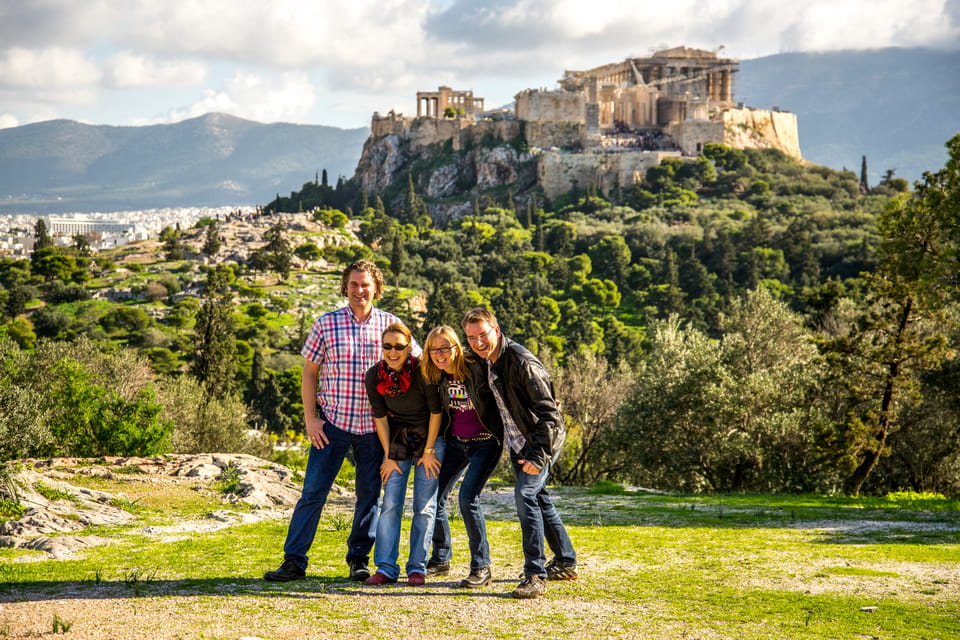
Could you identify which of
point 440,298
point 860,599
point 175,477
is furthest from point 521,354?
point 440,298

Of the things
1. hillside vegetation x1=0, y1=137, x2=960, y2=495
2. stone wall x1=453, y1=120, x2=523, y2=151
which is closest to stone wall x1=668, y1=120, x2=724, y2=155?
hillside vegetation x1=0, y1=137, x2=960, y2=495

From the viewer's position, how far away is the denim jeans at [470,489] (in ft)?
24.8

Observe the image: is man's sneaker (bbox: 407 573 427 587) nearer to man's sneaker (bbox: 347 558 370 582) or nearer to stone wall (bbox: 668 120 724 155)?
man's sneaker (bbox: 347 558 370 582)

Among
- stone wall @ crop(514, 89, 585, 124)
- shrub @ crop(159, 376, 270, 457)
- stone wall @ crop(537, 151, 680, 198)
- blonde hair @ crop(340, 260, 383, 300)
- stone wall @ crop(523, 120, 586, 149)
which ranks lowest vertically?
shrub @ crop(159, 376, 270, 457)

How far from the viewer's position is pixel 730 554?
919 centimetres

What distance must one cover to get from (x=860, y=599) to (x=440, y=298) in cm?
5789

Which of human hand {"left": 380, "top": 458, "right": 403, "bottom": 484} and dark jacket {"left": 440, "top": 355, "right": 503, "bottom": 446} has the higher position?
dark jacket {"left": 440, "top": 355, "right": 503, "bottom": 446}

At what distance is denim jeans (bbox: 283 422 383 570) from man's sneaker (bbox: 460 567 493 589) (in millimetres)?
909

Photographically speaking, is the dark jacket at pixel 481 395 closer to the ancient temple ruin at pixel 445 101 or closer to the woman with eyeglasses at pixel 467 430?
the woman with eyeglasses at pixel 467 430

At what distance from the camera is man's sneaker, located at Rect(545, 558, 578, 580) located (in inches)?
303

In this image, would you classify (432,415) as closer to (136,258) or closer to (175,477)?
(175,477)

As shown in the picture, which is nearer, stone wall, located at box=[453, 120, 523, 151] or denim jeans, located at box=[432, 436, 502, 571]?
denim jeans, located at box=[432, 436, 502, 571]

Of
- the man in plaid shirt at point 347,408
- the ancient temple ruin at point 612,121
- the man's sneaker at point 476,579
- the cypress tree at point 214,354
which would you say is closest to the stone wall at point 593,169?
the ancient temple ruin at point 612,121

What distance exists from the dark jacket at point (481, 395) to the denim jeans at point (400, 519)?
447 mm
